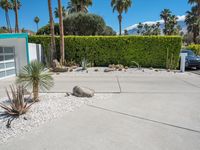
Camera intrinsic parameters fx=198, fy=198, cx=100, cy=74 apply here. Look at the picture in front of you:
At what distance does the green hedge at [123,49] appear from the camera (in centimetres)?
1712

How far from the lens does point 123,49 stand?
57.9 feet

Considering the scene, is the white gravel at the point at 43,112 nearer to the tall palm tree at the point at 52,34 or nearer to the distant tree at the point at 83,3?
the tall palm tree at the point at 52,34

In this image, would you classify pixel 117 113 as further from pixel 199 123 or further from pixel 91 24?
pixel 91 24

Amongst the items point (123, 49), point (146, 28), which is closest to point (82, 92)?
point (123, 49)

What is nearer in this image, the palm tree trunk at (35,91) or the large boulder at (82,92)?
the palm tree trunk at (35,91)

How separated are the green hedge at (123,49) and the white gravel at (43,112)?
33.5ft

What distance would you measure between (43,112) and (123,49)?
12.9m

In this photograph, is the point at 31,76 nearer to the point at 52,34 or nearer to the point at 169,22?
the point at 52,34

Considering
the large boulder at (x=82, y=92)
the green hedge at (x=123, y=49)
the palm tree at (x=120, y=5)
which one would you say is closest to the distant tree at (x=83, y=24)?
the palm tree at (x=120, y=5)

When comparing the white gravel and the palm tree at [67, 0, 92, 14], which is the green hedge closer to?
the white gravel

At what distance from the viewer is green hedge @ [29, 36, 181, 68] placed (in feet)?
56.2

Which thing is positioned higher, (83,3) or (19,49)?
(83,3)

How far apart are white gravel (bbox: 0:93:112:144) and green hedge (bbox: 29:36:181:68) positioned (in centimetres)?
1021

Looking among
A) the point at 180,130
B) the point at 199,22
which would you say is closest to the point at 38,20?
the point at 199,22
